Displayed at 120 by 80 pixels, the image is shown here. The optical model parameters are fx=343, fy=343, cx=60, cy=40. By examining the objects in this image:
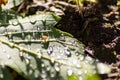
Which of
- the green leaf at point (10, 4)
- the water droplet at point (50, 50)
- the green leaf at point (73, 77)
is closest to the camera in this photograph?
the green leaf at point (73, 77)

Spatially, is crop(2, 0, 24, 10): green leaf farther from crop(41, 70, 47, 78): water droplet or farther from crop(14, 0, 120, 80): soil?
crop(41, 70, 47, 78): water droplet

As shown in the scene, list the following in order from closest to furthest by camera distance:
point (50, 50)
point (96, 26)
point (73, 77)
A: point (73, 77) < point (50, 50) < point (96, 26)

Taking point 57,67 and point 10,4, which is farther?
point 10,4

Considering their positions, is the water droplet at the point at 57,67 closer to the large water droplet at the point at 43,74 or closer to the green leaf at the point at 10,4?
the large water droplet at the point at 43,74

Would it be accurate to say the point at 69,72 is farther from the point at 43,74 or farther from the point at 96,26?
the point at 96,26

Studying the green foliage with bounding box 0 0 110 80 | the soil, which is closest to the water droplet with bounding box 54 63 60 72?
the green foliage with bounding box 0 0 110 80

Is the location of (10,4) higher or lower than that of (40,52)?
higher

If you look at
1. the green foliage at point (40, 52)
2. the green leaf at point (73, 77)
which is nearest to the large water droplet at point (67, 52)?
the green foliage at point (40, 52)

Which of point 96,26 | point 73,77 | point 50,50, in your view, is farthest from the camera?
point 96,26

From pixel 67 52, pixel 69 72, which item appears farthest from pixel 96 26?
pixel 69 72
